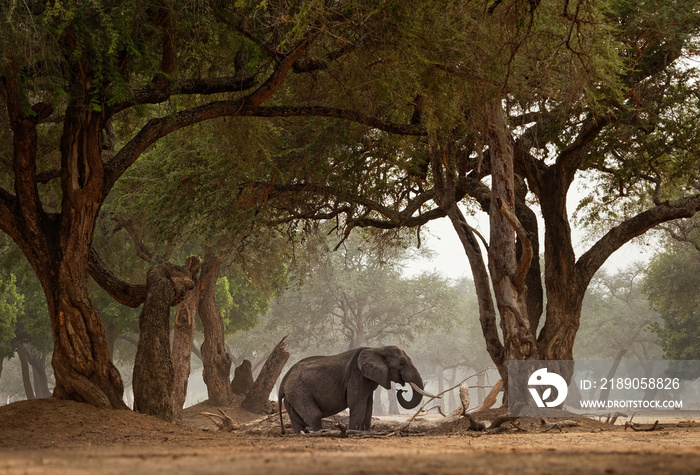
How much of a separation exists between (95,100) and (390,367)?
7.47 m

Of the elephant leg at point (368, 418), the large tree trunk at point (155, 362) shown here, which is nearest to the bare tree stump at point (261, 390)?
the elephant leg at point (368, 418)

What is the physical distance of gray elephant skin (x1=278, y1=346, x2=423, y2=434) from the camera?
44.8 feet

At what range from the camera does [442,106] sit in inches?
412

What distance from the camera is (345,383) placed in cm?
1439

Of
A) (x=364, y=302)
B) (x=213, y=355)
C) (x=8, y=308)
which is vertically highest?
(x=364, y=302)

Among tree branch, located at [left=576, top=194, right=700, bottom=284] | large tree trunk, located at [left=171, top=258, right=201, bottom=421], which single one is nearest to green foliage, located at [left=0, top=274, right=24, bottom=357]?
large tree trunk, located at [left=171, top=258, right=201, bottom=421]

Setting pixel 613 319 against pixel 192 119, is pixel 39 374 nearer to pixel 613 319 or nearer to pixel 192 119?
pixel 192 119

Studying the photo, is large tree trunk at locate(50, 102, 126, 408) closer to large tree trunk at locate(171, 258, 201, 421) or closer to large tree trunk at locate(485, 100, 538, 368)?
large tree trunk at locate(485, 100, 538, 368)

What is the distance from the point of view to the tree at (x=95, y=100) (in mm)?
8625

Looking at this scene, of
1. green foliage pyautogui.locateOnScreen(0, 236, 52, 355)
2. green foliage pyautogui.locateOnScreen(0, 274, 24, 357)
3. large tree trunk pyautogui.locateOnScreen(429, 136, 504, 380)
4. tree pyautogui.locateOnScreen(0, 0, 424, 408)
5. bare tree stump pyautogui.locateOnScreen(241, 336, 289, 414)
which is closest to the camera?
tree pyautogui.locateOnScreen(0, 0, 424, 408)

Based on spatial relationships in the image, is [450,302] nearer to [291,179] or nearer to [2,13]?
[291,179]

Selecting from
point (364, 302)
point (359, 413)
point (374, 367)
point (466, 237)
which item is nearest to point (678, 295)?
point (364, 302)

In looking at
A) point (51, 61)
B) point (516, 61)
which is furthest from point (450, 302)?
point (51, 61)

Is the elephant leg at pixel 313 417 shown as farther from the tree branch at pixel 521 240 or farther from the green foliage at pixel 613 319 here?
the green foliage at pixel 613 319
